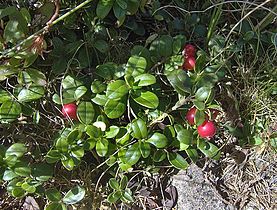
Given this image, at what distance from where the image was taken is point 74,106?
1.59 meters

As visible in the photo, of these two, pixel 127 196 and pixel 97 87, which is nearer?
pixel 97 87

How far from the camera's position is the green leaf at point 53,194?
1.61 meters

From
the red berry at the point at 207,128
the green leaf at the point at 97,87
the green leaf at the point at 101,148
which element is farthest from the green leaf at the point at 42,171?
the red berry at the point at 207,128

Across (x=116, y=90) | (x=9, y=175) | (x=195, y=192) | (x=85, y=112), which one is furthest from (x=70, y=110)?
(x=195, y=192)

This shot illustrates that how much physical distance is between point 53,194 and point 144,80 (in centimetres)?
45

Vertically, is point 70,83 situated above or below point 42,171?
above

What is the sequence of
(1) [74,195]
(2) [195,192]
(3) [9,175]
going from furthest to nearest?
1. (2) [195,192]
2. (1) [74,195]
3. (3) [9,175]

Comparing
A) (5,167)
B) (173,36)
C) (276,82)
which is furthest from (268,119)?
(5,167)

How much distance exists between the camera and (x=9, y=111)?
1.52 m

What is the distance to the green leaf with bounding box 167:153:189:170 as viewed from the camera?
165cm

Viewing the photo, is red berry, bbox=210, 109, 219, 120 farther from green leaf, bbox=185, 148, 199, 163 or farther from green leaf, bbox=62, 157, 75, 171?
green leaf, bbox=62, 157, 75, 171

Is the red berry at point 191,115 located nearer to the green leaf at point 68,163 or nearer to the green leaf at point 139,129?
the green leaf at point 139,129

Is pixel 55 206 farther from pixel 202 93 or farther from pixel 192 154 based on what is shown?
pixel 202 93

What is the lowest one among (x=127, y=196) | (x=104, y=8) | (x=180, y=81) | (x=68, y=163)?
(x=127, y=196)
